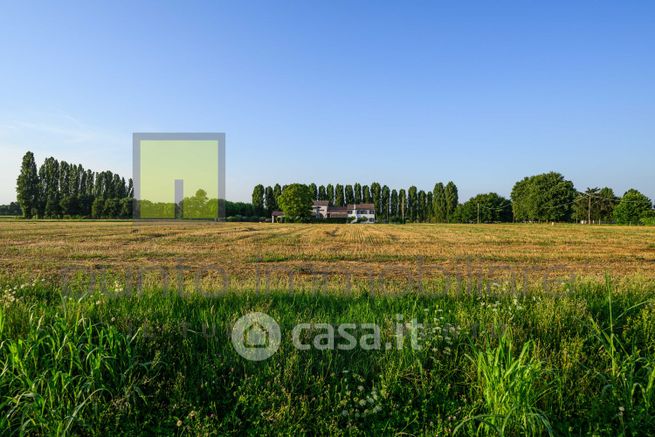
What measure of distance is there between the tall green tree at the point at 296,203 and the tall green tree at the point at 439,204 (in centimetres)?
4647

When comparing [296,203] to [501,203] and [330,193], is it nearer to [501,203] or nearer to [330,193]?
[330,193]

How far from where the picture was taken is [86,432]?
2729 mm

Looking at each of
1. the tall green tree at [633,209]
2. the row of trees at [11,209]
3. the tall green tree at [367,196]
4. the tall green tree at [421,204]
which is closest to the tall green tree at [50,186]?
the row of trees at [11,209]

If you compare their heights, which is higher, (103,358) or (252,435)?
(103,358)

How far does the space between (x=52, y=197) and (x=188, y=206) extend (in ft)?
253

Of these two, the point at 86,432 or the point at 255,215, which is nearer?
the point at 86,432

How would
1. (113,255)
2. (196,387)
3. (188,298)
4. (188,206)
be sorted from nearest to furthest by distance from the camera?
(196,387) → (188,298) → (113,255) → (188,206)

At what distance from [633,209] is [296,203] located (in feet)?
274

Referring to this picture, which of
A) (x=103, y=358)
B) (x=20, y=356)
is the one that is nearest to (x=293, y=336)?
(x=103, y=358)

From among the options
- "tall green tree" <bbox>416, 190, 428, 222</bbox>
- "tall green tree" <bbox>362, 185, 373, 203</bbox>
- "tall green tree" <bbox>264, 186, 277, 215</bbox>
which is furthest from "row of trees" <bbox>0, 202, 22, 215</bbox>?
"tall green tree" <bbox>416, 190, 428, 222</bbox>

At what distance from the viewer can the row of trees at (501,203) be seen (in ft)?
293

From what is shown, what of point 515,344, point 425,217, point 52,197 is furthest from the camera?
point 425,217

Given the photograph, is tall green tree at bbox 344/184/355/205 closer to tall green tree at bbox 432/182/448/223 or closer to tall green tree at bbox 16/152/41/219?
tall green tree at bbox 432/182/448/223

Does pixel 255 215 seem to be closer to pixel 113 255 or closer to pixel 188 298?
pixel 113 255
